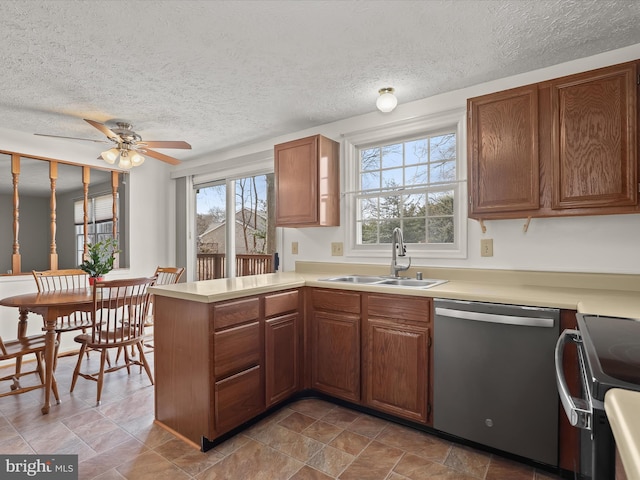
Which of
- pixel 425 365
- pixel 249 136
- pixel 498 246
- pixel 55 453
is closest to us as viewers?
pixel 55 453

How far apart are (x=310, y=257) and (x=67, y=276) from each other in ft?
8.58

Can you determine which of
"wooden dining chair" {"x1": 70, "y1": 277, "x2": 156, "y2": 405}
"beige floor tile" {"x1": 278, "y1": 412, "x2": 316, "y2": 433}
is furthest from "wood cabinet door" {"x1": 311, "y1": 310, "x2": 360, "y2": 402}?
"wooden dining chair" {"x1": 70, "y1": 277, "x2": 156, "y2": 405}

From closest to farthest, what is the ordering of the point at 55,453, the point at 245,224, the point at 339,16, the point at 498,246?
the point at 339,16 → the point at 55,453 → the point at 498,246 → the point at 245,224

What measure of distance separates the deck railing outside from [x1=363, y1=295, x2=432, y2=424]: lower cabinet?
2101 millimetres

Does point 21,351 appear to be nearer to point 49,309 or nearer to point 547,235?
point 49,309

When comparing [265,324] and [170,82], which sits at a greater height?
[170,82]

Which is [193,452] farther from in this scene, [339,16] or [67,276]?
[67,276]

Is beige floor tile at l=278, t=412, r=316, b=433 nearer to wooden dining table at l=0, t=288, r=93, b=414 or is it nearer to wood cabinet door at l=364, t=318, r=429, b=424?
wood cabinet door at l=364, t=318, r=429, b=424

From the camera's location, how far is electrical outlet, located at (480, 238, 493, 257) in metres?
2.43

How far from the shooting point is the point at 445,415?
1.98 m

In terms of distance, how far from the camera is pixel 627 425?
53 centimetres

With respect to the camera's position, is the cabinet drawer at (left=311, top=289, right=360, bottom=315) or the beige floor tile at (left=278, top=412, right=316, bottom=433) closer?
the beige floor tile at (left=278, top=412, right=316, bottom=433)

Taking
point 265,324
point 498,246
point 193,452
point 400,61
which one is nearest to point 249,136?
point 400,61

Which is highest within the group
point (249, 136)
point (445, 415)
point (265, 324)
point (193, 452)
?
point (249, 136)
